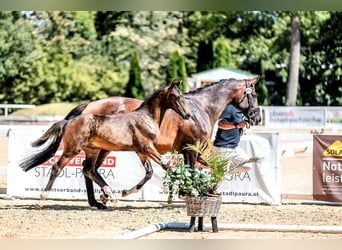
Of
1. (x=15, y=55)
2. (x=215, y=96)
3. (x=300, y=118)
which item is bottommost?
(x=215, y=96)

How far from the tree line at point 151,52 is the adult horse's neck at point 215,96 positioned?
22.8 metres

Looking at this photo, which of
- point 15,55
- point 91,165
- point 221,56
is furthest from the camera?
point 221,56

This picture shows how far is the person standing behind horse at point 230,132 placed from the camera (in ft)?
30.7

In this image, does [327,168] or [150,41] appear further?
[150,41]

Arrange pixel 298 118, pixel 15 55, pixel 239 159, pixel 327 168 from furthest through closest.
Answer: pixel 15 55, pixel 298 118, pixel 327 168, pixel 239 159

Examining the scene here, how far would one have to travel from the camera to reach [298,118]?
24.6 meters

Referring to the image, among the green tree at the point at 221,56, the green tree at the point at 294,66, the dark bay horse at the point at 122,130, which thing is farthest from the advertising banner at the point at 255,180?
the green tree at the point at 221,56

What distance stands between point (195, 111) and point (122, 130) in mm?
1127

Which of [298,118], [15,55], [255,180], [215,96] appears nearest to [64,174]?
[215,96]

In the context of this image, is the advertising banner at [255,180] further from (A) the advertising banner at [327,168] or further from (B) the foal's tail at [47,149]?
(B) the foal's tail at [47,149]

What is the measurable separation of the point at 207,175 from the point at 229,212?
6.76 feet

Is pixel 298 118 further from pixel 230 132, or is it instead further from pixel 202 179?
pixel 202 179

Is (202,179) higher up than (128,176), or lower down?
higher up

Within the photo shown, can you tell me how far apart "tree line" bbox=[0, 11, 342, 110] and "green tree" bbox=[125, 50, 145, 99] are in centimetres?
5
